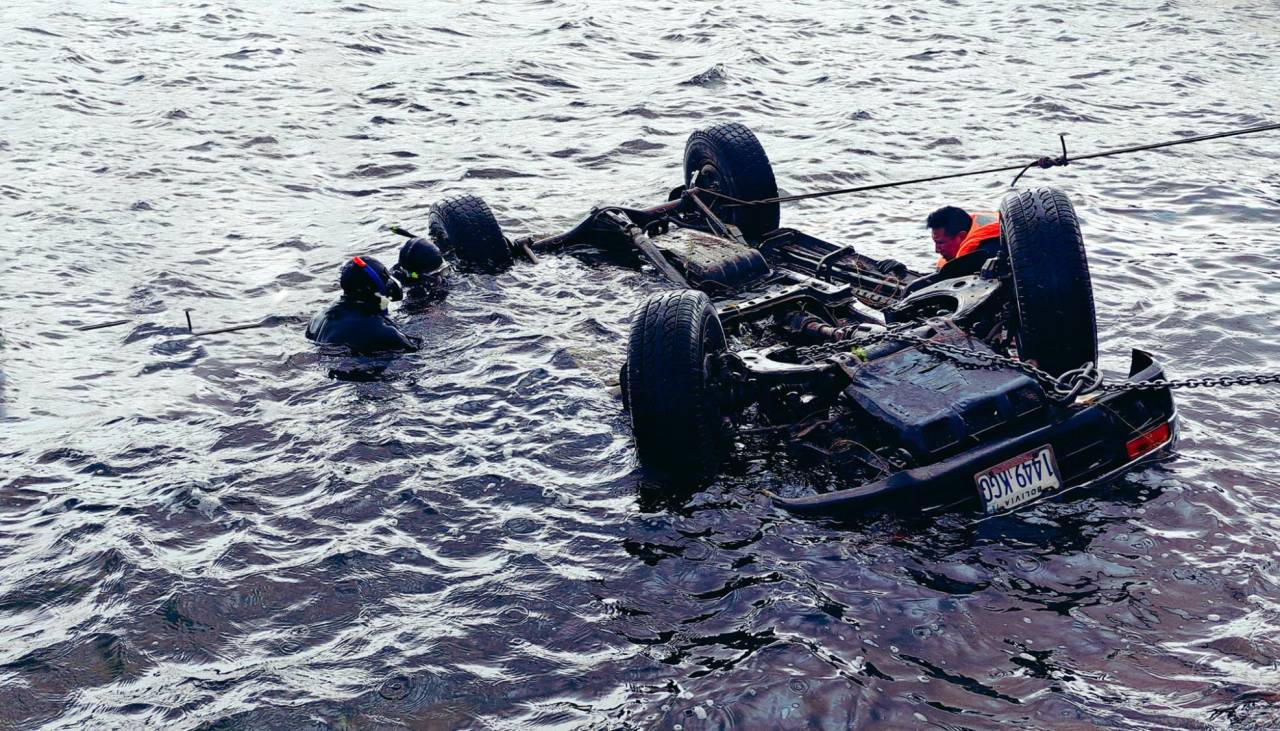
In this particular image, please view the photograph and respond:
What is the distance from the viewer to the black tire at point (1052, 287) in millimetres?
8484

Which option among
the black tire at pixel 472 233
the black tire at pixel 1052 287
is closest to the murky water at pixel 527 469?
the black tire at pixel 472 233

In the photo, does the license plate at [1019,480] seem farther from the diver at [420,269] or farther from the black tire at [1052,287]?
the diver at [420,269]

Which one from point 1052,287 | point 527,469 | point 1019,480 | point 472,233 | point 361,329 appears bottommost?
point 527,469

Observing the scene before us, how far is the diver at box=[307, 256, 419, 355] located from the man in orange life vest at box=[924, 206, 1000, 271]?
498 centimetres

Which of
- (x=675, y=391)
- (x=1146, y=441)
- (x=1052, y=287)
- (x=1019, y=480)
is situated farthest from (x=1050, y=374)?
(x=675, y=391)

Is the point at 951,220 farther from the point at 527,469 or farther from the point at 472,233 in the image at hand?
the point at 472,233

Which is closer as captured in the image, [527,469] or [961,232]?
[527,469]

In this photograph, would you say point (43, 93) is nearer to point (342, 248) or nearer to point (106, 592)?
point (342, 248)


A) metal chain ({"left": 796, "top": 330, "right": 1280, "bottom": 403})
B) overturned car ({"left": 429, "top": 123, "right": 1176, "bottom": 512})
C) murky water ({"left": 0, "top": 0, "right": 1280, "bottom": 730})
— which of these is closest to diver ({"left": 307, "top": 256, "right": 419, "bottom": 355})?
murky water ({"left": 0, "top": 0, "right": 1280, "bottom": 730})

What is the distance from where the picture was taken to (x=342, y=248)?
14.3m

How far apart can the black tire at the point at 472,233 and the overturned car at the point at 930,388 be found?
3934 mm

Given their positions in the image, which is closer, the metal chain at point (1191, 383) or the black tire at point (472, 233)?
the metal chain at point (1191, 383)

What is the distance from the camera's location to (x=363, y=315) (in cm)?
1107

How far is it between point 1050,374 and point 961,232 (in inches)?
92.6
